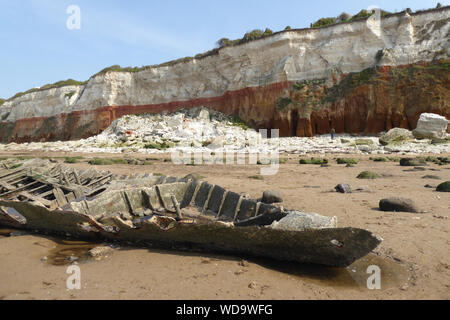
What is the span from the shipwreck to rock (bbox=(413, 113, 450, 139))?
20326mm

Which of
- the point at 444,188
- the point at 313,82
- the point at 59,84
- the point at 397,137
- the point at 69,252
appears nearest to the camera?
the point at 69,252

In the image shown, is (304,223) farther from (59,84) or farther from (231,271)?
(59,84)

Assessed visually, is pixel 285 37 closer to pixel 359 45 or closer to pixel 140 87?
pixel 359 45

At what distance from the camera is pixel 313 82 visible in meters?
28.8

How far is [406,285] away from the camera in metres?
3.29

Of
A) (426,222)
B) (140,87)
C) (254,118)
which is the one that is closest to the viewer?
(426,222)

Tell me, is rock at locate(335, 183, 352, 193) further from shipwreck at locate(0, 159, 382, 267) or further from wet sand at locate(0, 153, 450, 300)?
shipwreck at locate(0, 159, 382, 267)

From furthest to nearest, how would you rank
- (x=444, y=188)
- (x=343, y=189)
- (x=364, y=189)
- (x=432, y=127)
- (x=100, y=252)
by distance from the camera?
(x=432, y=127) < (x=364, y=189) < (x=343, y=189) < (x=444, y=188) < (x=100, y=252)

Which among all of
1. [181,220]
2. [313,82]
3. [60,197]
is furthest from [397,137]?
[60,197]

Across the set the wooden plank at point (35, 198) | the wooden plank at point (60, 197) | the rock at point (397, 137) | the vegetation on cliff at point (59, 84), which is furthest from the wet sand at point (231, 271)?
the vegetation on cliff at point (59, 84)

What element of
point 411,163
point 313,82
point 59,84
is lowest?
point 411,163

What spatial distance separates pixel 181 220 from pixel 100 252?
1.94 metres
